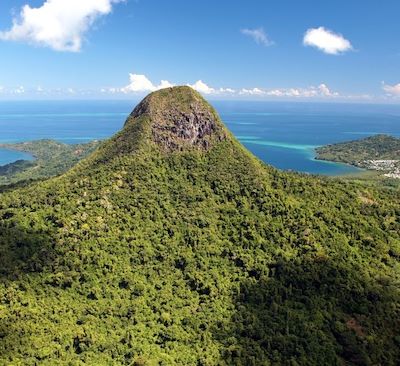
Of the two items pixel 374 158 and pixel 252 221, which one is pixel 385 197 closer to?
pixel 252 221

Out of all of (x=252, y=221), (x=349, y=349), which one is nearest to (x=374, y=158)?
(x=252, y=221)

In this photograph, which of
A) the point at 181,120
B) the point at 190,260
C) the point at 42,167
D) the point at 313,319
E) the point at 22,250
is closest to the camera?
the point at 313,319

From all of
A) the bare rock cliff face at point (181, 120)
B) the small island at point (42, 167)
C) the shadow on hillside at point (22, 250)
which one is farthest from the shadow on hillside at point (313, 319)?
the small island at point (42, 167)

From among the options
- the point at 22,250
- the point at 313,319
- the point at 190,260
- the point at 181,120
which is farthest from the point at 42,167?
the point at 313,319

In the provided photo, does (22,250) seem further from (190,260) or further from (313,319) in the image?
(313,319)

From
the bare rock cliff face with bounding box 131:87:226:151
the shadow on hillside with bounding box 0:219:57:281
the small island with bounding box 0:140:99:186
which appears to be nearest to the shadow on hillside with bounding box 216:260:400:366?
the shadow on hillside with bounding box 0:219:57:281

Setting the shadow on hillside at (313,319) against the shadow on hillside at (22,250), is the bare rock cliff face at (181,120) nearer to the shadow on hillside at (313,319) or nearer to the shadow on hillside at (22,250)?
the shadow on hillside at (22,250)
